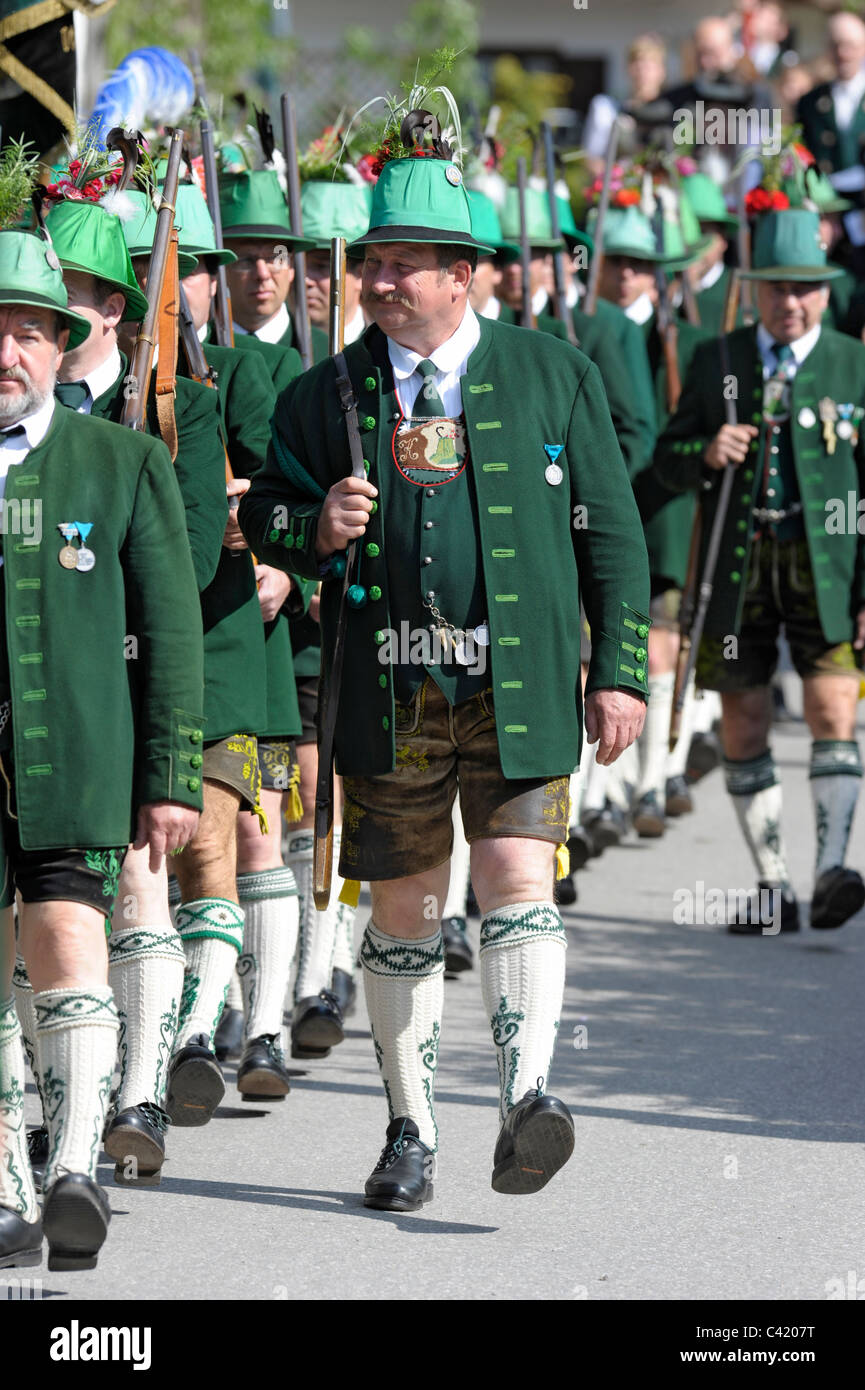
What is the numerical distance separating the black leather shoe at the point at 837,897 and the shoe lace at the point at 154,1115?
11.3 ft

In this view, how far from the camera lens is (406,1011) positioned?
5688 mm

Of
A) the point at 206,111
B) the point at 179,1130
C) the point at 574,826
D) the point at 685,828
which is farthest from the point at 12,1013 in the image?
the point at 685,828

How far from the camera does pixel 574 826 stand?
33.0 ft

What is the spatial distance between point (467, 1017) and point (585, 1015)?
36cm

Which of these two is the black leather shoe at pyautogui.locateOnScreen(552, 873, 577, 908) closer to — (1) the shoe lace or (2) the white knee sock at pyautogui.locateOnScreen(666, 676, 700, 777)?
(2) the white knee sock at pyautogui.locateOnScreen(666, 676, 700, 777)

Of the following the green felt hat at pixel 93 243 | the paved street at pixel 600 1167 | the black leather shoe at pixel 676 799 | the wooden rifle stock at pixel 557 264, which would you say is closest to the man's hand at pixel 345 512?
the green felt hat at pixel 93 243

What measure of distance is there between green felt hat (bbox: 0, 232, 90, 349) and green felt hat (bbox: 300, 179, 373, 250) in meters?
3.18

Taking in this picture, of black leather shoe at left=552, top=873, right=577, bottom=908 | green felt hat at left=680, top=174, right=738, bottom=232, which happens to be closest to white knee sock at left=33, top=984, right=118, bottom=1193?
black leather shoe at left=552, top=873, right=577, bottom=908

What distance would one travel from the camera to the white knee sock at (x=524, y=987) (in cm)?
537

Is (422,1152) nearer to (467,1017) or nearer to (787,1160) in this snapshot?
(787,1160)

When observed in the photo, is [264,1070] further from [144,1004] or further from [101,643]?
[101,643]

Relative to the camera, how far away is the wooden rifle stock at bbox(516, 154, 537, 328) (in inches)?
374

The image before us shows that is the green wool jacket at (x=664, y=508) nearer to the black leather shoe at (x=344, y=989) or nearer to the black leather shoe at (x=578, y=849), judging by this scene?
the black leather shoe at (x=578, y=849)

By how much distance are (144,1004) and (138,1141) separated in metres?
0.34
